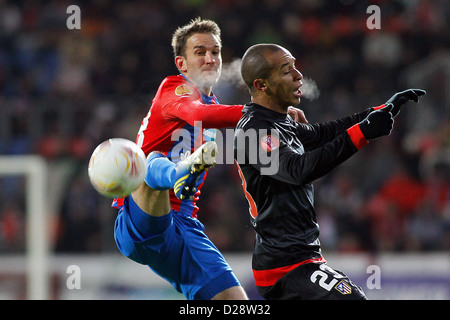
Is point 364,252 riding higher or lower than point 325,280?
lower

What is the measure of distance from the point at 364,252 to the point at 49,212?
362cm

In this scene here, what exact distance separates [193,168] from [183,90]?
2.65ft

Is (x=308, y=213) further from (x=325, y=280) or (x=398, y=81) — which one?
(x=398, y=81)

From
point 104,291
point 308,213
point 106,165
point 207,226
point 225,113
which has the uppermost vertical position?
point 225,113

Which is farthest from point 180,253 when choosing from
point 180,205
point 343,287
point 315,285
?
point 343,287

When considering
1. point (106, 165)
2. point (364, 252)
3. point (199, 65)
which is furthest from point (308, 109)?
point (106, 165)

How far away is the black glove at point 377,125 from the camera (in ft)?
10.3

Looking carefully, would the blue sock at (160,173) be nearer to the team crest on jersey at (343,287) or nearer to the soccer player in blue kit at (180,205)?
the soccer player in blue kit at (180,205)

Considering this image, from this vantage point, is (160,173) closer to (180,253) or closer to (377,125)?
(180,253)

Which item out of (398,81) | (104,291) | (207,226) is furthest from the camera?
(398,81)

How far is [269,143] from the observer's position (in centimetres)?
328

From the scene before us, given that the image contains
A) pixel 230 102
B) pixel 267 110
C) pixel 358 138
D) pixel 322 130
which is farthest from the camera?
pixel 230 102

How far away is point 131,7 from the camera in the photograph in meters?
10.3

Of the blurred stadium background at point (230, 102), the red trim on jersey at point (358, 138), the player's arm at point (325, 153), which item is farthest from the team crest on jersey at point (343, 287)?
the blurred stadium background at point (230, 102)
